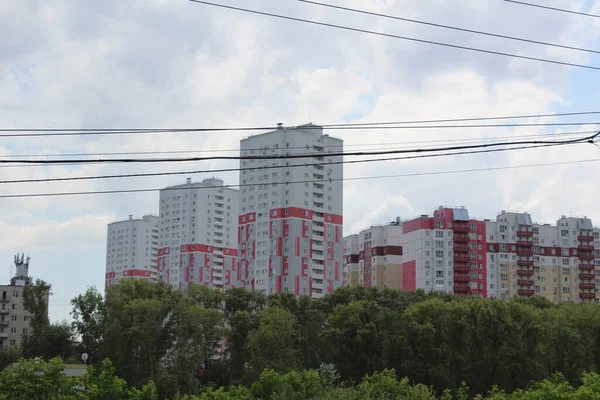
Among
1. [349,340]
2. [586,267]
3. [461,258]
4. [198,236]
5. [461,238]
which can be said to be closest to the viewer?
[349,340]

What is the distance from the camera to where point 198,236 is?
170 metres

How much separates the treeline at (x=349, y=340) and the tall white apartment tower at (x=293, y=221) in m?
38.5

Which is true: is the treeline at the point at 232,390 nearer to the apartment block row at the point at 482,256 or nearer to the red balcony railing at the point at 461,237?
the apartment block row at the point at 482,256

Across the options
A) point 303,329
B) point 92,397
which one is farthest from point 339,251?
point 92,397

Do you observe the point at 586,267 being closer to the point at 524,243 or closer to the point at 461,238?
the point at 524,243

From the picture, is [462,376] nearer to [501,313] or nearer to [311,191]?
[501,313]

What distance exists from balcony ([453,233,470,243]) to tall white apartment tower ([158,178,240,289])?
5137cm

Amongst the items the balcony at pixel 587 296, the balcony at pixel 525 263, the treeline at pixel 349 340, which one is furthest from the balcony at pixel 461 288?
the treeline at pixel 349 340

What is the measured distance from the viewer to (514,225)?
459 ft

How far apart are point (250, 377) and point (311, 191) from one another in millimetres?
60313

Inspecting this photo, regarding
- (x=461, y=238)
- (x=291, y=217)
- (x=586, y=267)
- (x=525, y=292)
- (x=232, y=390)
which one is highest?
(x=291, y=217)

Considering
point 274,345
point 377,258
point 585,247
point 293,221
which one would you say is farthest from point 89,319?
point 585,247

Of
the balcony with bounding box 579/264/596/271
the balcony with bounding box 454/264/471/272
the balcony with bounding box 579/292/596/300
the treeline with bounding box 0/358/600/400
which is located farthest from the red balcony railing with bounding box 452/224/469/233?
the treeline with bounding box 0/358/600/400

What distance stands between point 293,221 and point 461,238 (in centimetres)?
2696
